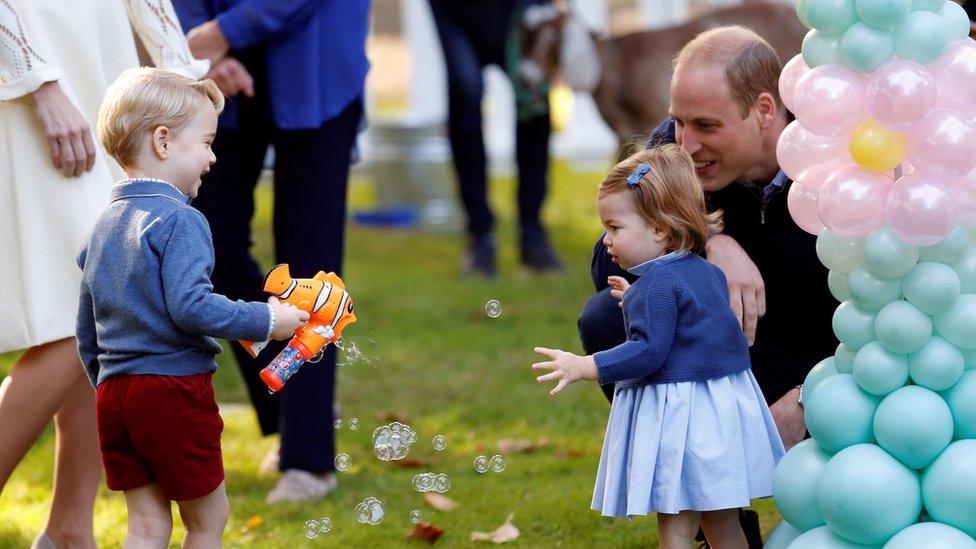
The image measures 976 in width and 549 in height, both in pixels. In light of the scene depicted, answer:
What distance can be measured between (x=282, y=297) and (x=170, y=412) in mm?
287

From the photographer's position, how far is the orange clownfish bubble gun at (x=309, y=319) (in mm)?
2426

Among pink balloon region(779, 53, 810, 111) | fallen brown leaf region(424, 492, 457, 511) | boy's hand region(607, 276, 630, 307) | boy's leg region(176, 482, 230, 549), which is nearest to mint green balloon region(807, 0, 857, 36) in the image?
pink balloon region(779, 53, 810, 111)


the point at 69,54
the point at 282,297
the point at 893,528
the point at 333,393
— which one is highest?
the point at 69,54

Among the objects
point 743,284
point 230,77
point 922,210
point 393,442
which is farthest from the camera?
point 230,77

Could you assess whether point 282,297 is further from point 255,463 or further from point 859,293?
point 255,463

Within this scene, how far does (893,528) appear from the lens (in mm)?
2316

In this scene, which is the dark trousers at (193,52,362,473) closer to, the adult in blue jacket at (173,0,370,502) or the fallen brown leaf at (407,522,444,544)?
the adult in blue jacket at (173,0,370,502)

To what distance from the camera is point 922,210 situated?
226 centimetres

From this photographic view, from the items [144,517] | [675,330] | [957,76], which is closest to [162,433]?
[144,517]

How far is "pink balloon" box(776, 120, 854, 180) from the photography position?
2.44m

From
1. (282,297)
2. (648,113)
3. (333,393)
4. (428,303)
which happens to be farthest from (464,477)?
(648,113)

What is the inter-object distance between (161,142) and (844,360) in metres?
1.31

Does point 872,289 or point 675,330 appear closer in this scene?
point 872,289

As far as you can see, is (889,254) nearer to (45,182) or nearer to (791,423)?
(791,423)
